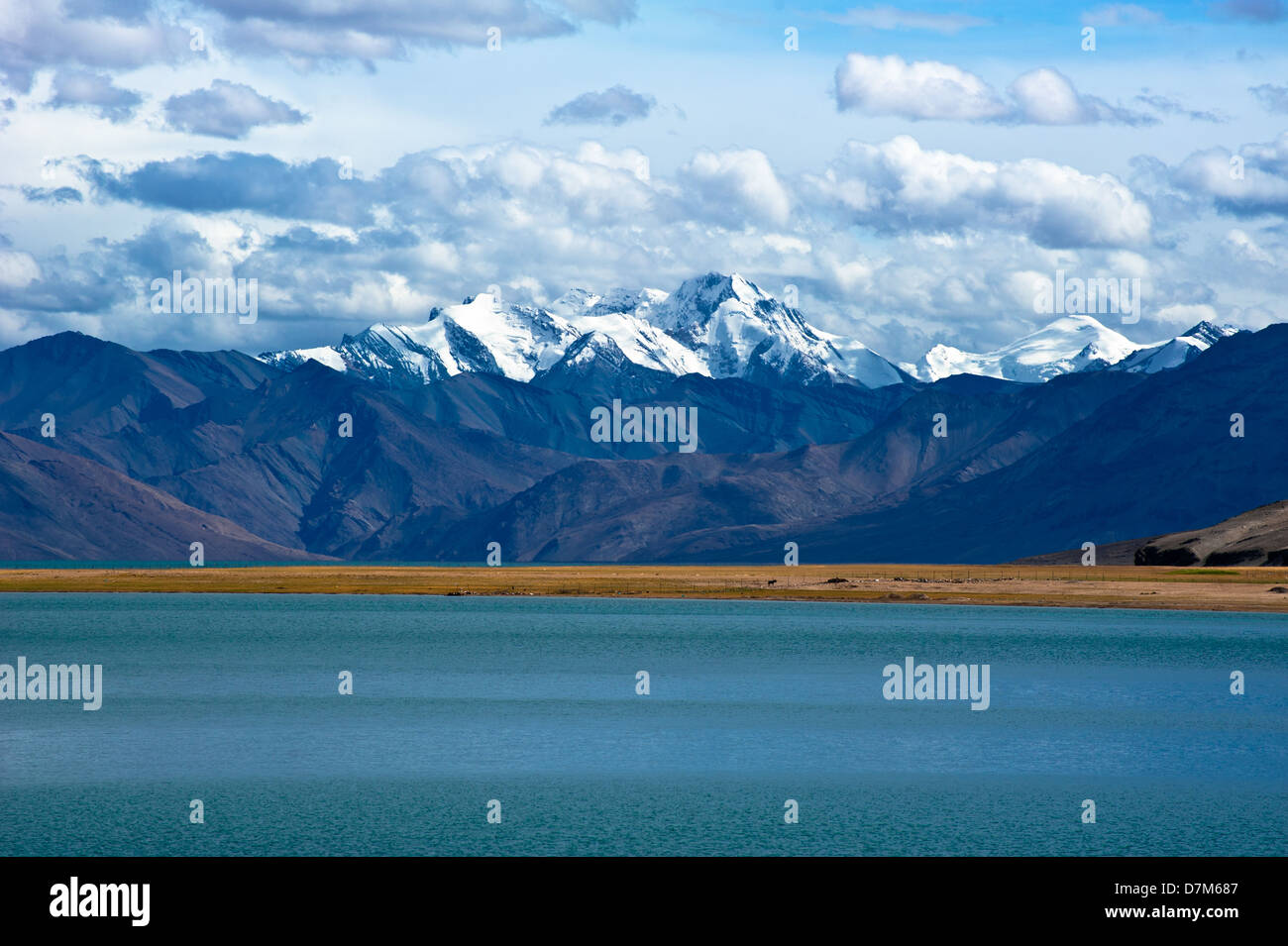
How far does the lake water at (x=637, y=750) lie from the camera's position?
4466 cm

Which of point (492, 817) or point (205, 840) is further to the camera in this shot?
point (492, 817)

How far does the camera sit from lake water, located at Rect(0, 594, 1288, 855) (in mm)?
44656

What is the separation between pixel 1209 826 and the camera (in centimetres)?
4609

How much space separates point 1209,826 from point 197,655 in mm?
67887

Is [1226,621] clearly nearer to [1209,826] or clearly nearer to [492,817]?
[1209,826]

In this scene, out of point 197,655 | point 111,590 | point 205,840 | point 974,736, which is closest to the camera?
point 205,840

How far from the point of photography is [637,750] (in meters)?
59.1
